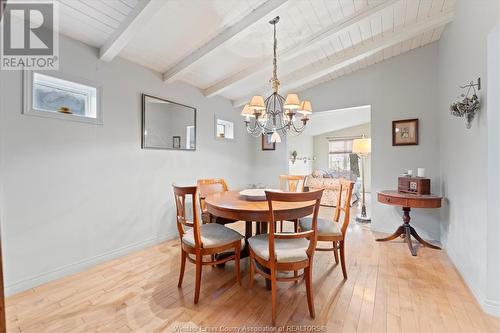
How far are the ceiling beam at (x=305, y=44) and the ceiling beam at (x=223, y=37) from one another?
0.82m

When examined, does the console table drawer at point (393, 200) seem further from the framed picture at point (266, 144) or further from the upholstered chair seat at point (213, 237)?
the framed picture at point (266, 144)

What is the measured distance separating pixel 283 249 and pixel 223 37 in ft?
7.30

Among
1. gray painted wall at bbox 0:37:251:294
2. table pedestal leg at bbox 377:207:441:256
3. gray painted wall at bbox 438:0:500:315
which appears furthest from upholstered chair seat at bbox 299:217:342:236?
gray painted wall at bbox 0:37:251:294

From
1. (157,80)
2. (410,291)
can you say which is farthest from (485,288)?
(157,80)

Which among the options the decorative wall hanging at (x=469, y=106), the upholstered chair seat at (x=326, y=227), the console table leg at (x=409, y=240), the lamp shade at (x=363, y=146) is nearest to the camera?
the decorative wall hanging at (x=469, y=106)

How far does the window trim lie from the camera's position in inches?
80.5

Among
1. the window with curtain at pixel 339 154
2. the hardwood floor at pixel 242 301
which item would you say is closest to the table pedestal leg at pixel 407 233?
the hardwood floor at pixel 242 301

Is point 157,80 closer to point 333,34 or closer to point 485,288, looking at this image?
point 333,34

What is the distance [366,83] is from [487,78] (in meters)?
2.21

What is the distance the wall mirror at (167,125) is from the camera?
10.0 ft

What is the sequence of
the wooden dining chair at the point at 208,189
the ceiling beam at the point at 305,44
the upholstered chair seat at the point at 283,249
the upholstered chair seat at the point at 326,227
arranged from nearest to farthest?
the upholstered chair seat at the point at 283,249 → the upholstered chair seat at the point at 326,227 → the ceiling beam at the point at 305,44 → the wooden dining chair at the point at 208,189

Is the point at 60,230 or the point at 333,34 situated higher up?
the point at 333,34

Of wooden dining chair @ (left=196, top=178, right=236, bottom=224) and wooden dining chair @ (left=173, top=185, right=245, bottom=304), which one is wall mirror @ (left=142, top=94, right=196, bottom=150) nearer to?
Answer: wooden dining chair @ (left=196, top=178, right=236, bottom=224)

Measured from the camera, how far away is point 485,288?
1.83 meters
